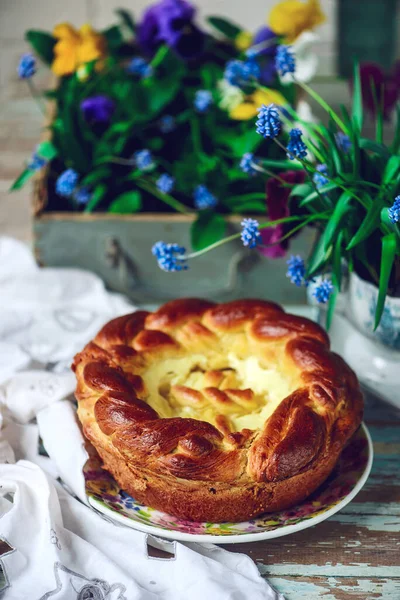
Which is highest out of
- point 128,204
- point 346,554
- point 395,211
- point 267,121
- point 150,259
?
point 267,121

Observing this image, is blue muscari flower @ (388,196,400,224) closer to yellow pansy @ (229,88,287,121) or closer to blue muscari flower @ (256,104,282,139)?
blue muscari flower @ (256,104,282,139)

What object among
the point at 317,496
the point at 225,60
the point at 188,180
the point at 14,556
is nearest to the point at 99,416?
the point at 14,556

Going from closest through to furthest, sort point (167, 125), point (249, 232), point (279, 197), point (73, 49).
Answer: point (249, 232), point (279, 197), point (167, 125), point (73, 49)

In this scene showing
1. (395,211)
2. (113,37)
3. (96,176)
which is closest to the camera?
(395,211)

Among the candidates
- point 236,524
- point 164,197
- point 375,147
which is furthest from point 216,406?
point 164,197

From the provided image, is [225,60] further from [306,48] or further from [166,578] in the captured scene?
[166,578]

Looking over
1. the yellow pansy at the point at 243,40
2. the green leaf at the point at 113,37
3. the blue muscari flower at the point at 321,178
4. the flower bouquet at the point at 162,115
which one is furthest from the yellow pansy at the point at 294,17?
the blue muscari flower at the point at 321,178

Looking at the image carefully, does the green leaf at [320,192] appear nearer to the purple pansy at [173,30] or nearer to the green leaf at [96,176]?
the green leaf at [96,176]

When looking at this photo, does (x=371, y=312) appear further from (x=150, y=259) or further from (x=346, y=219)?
(x=150, y=259)
